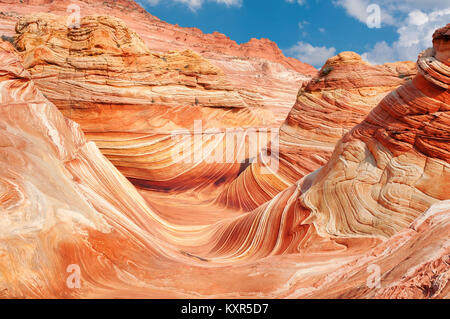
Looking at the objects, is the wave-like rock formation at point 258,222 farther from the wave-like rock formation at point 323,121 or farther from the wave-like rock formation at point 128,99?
the wave-like rock formation at point 128,99

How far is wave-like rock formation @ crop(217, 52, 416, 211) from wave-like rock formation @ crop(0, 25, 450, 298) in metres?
2.88

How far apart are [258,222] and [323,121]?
4032 millimetres

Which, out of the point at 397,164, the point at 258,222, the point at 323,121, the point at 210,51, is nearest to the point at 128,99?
the point at 323,121

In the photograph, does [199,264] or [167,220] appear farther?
[167,220]

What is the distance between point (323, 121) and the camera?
7.64m

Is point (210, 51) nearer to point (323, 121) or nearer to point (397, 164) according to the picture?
point (323, 121)

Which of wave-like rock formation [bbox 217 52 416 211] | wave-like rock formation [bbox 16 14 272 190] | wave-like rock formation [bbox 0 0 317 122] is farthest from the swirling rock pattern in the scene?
wave-like rock formation [bbox 0 0 317 122]

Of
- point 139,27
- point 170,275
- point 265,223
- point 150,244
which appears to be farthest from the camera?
point 139,27

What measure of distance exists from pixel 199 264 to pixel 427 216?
2.01 m

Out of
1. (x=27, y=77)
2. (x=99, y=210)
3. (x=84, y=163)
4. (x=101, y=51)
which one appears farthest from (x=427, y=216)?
(x=101, y=51)

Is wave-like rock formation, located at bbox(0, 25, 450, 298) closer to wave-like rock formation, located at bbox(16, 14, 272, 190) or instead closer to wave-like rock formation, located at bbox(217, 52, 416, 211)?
wave-like rock formation, located at bbox(217, 52, 416, 211)

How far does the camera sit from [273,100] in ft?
70.8

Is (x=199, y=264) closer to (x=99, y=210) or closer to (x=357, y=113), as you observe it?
(x=99, y=210)

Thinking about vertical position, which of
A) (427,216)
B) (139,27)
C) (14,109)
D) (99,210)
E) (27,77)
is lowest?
(427,216)
